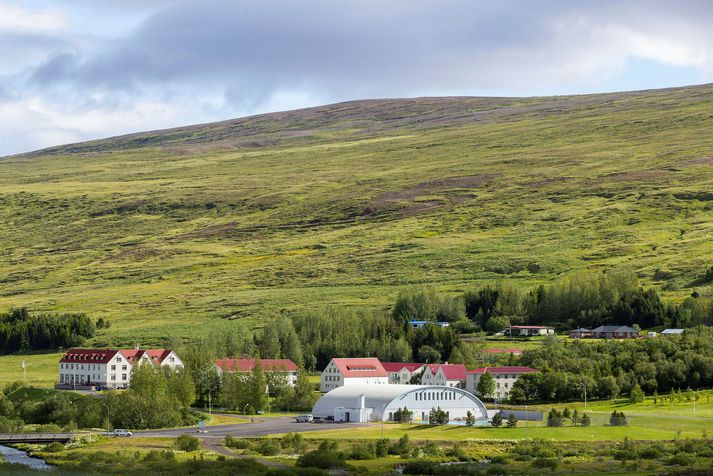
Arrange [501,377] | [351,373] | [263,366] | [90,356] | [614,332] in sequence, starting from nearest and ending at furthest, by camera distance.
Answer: [501,377] → [263,366] → [351,373] → [90,356] → [614,332]

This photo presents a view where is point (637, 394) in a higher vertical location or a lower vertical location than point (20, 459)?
higher

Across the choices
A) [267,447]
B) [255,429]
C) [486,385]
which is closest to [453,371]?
[486,385]

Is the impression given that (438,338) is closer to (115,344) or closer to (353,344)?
(353,344)

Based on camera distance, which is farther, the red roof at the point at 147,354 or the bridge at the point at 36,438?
the red roof at the point at 147,354

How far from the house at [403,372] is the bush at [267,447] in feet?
150

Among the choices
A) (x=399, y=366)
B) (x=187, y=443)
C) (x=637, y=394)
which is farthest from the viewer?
(x=399, y=366)

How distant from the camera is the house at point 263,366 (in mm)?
117156

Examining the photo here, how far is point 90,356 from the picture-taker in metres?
131

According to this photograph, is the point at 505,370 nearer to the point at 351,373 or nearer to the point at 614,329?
the point at 351,373

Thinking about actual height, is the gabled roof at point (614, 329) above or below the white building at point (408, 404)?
above

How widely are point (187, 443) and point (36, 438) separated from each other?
516 inches

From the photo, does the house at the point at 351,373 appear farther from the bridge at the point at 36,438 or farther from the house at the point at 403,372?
the bridge at the point at 36,438

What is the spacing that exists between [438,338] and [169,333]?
139 ft

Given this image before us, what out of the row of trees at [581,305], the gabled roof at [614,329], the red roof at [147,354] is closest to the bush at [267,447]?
the red roof at [147,354]
